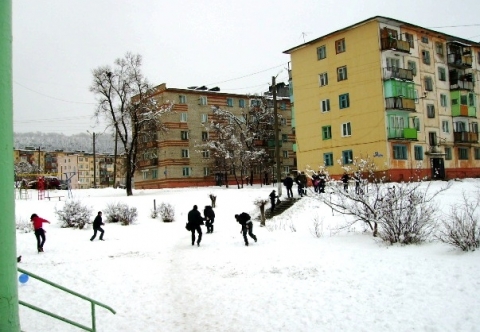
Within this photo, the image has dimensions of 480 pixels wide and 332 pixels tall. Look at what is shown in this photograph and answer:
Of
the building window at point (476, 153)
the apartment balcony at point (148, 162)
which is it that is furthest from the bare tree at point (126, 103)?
the building window at point (476, 153)

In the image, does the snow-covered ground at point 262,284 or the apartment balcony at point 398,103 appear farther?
the apartment balcony at point 398,103

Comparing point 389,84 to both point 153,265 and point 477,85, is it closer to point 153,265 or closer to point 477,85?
point 477,85

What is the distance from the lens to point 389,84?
3569cm

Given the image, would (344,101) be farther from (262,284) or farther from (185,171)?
(262,284)

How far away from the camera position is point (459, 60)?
4378cm

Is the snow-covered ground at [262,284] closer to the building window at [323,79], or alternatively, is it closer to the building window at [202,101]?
the building window at [323,79]

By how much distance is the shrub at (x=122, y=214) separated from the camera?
24984 mm

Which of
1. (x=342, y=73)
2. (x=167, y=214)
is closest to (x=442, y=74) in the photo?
(x=342, y=73)

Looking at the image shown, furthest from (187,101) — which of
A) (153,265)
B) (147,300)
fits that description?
(147,300)

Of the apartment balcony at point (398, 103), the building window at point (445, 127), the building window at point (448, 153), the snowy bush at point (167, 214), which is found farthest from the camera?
the building window at point (445, 127)

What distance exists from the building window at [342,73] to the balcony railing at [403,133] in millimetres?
6823

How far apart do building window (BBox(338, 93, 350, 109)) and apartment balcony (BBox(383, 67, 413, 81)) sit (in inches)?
152

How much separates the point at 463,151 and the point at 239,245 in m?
36.3

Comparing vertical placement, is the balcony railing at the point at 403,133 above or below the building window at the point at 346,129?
below
